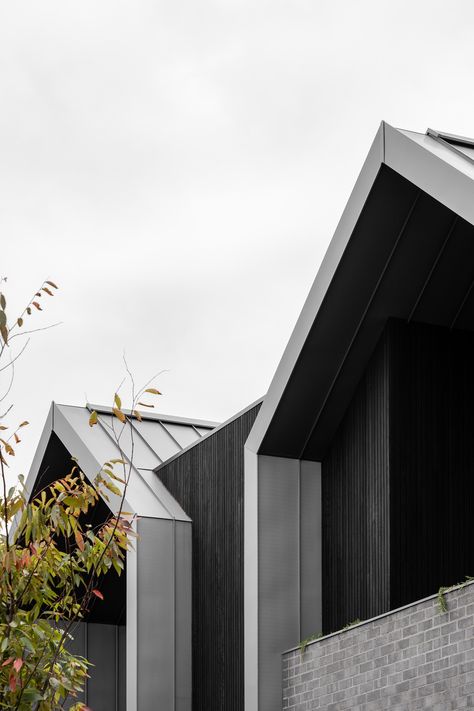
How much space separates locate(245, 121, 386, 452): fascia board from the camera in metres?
13.5

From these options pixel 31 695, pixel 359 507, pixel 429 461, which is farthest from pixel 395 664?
pixel 31 695

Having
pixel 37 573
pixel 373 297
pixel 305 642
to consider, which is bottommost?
pixel 37 573

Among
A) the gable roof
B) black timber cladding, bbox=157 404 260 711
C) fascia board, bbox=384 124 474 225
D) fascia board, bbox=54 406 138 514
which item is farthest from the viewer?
fascia board, bbox=54 406 138 514

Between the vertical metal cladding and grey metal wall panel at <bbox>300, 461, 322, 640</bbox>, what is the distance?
76 mm

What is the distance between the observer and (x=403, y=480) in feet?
48.0

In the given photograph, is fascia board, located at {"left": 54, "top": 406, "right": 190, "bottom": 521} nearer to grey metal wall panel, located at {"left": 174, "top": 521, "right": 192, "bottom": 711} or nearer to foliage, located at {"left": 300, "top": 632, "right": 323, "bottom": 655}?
grey metal wall panel, located at {"left": 174, "top": 521, "right": 192, "bottom": 711}

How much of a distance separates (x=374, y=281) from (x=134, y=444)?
642 cm

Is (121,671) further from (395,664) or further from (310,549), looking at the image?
(395,664)

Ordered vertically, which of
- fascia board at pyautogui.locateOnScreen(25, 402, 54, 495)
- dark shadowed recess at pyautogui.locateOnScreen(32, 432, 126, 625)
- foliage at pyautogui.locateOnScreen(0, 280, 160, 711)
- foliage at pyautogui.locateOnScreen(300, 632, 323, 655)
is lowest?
foliage at pyautogui.locateOnScreen(0, 280, 160, 711)

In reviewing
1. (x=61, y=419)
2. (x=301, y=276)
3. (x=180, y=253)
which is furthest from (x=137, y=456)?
(x=301, y=276)

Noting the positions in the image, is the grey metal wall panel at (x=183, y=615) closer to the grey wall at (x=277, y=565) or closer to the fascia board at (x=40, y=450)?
the grey wall at (x=277, y=565)

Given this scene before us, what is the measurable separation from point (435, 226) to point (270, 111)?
10.5 meters

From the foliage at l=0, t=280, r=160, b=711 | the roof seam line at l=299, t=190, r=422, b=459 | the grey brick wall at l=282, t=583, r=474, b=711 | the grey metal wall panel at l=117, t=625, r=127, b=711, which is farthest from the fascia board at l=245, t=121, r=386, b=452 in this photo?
the grey metal wall panel at l=117, t=625, r=127, b=711

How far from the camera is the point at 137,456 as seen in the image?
64.2 feet
